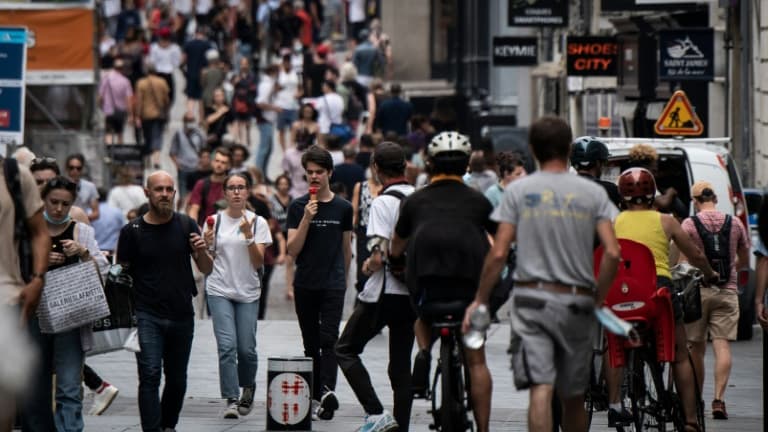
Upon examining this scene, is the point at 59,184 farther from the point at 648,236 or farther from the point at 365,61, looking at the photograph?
the point at 365,61

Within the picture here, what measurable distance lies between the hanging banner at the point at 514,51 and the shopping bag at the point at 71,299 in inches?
934

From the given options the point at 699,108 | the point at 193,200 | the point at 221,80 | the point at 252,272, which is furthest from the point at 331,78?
the point at 252,272

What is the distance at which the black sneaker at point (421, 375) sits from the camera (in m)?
10.4

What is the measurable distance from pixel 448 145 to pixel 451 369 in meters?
1.21

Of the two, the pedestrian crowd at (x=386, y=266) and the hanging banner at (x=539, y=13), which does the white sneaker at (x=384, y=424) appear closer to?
the pedestrian crowd at (x=386, y=266)

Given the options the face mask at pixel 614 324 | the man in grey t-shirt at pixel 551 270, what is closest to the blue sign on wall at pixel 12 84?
the man in grey t-shirt at pixel 551 270

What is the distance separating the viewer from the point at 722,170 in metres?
17.8

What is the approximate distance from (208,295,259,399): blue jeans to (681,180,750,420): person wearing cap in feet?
10.0

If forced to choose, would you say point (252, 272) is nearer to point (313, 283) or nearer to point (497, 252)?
point (313, 283)

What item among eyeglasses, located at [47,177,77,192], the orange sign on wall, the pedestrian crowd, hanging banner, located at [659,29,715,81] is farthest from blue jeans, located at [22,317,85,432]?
the orange sign on wall

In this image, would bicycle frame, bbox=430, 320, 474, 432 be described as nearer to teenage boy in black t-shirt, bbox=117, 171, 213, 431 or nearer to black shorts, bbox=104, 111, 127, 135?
teenage boy in black t-shirt, bbox=117, 171, 213, 431

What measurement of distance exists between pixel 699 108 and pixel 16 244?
760 inches

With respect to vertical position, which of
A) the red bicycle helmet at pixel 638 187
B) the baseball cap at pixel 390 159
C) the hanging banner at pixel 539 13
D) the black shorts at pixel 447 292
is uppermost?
the hanging banner at pixel 539 13

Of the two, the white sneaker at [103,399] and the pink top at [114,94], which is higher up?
the pink top at [114,94]
